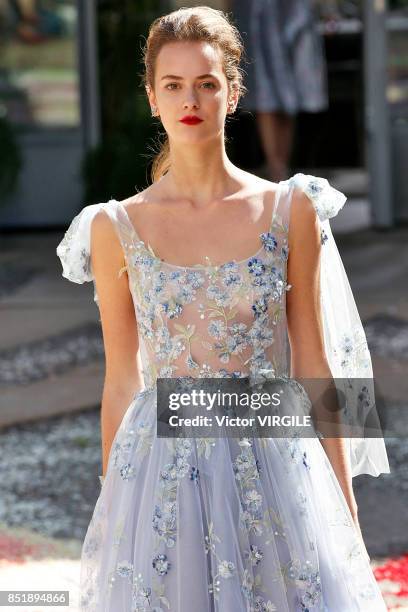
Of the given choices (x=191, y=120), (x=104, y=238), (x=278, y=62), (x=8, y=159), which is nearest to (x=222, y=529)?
(x=104, y=238)

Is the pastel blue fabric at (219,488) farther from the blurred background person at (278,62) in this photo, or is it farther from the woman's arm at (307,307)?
the blurred background person at (278,62)

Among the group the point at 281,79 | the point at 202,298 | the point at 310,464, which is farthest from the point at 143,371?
the point at 281,79

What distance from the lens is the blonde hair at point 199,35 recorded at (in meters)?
2.38

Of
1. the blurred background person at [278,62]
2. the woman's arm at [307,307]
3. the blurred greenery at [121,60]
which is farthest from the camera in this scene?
the blurred greenery at [121,60]

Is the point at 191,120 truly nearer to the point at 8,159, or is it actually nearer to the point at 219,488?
the point at 219,488

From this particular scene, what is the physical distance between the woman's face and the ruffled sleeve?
25 centimetres

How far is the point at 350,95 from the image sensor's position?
42.0ft

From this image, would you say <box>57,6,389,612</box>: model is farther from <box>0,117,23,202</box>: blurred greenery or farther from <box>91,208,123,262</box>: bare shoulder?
<box>0,117,23,202</box>: blurred greenery

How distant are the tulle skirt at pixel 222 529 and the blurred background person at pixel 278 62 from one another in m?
6.77

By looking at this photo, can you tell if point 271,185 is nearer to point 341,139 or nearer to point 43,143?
point 43,143

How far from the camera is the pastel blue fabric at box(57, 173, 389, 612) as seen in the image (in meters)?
2.35

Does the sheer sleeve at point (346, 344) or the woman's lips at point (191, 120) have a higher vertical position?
the woman's lips at point (191, 120)

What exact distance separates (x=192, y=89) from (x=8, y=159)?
22.5ft

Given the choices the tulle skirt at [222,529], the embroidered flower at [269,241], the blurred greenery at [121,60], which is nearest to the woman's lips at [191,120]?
the embroidered flower at [269,241]
